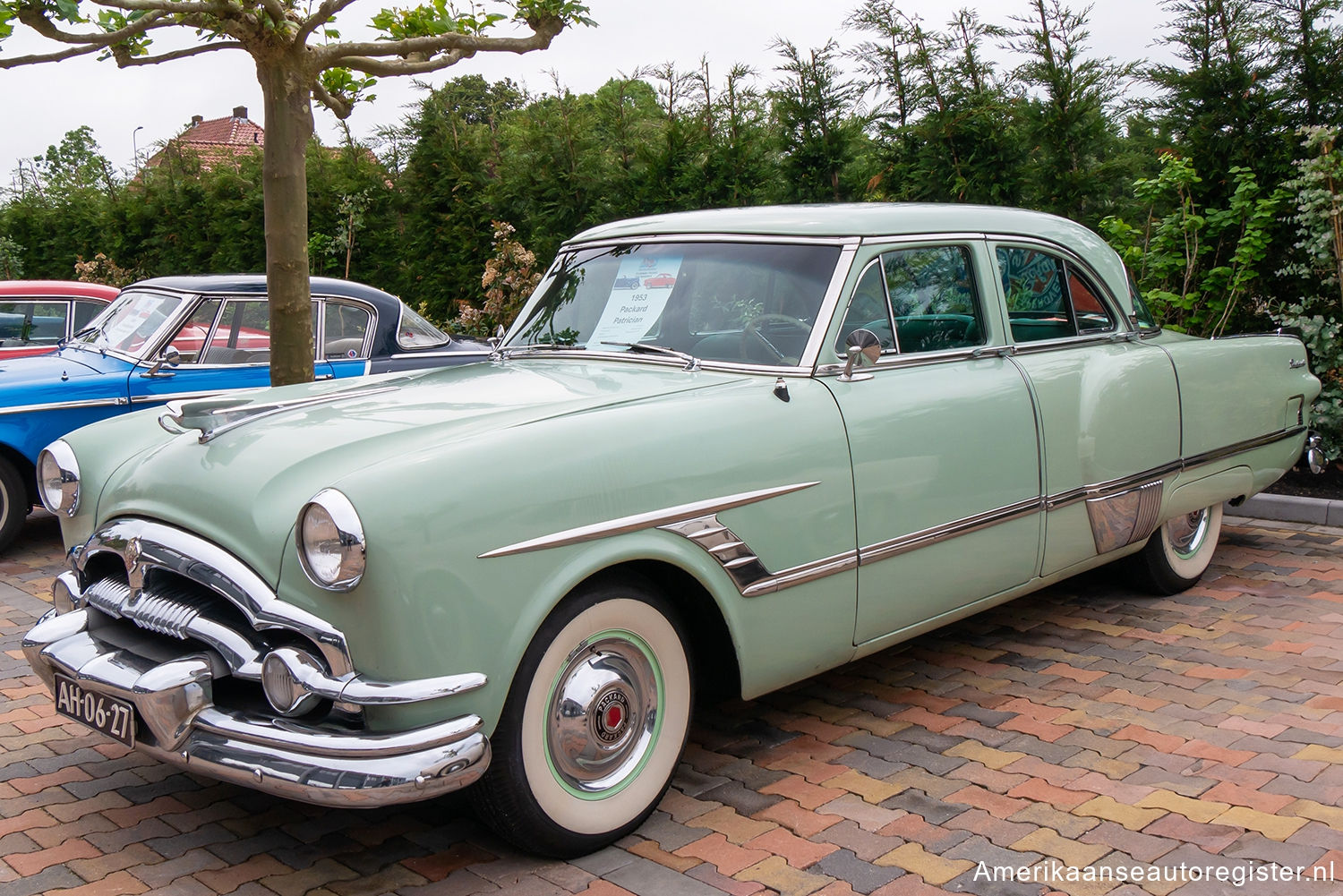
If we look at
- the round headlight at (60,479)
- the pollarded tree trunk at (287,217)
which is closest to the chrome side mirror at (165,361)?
the pollarded tree trunk at (287,217)

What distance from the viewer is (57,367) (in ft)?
21.5

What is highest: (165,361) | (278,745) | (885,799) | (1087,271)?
(1087,271)

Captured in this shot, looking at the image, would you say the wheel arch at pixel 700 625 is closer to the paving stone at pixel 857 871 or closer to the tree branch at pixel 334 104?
the paving stone at pixel 857 871

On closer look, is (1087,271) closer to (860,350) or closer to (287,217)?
(860,350)

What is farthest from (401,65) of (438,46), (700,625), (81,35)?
(700,625)

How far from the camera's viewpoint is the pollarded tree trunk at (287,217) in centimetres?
583

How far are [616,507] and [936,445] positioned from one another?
1274 mm

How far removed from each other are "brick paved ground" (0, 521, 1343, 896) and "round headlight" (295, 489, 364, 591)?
0.85 meters

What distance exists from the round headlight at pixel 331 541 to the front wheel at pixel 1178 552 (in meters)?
3.70

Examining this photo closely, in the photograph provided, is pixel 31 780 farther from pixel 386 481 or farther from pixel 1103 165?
pixel 1103 165

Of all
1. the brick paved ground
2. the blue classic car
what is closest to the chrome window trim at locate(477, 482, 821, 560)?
the brick paved ground

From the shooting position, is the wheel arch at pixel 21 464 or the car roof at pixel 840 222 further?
the wheel arch at pixel 21 464

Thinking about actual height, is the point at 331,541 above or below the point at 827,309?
below

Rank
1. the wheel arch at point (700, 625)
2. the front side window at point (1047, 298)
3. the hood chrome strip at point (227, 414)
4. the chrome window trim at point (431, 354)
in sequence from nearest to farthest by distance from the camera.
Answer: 1. the wheel arch at point (700, 625)
2. the hood chrome strip at point (227, 414)
3. the front side window at point (1047, 298)
4. the chrome window trim at point (431, 354)
